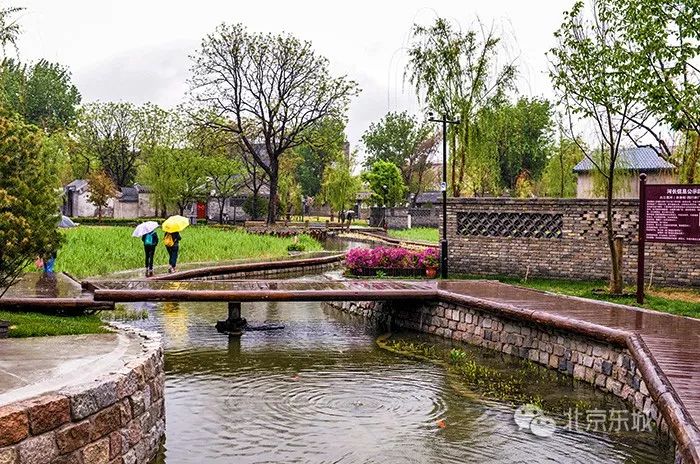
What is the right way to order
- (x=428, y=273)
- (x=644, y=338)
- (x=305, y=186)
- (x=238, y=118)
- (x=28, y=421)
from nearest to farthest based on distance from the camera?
1. (x=28, y=421)
2. (x=644, y=338)
3. (x=428, y=273)
4. (x=238, y=118)
5. (x=305, y=186)

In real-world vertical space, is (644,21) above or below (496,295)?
Result: above

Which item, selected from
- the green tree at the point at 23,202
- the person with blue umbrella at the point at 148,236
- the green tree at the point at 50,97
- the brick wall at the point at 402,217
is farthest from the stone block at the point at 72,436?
the green tree at the point at 50,97

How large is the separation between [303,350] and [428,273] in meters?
7.38

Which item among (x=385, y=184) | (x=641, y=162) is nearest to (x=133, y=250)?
(x=641, y=162)

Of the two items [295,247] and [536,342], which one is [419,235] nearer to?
[295,247]

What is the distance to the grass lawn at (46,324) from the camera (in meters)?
8.25

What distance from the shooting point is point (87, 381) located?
18.7ft

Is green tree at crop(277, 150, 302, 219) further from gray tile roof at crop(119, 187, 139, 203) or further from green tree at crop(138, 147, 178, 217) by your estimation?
gray tile roof at crop(119, 187, 139, 203)

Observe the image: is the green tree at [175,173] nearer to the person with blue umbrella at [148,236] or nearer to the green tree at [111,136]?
the green tree at [111,136]

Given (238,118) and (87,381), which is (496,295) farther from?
(238,118)

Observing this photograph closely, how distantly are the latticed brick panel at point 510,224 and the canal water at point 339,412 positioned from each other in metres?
6.02

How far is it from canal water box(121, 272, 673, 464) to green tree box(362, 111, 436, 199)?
6046 centimetres

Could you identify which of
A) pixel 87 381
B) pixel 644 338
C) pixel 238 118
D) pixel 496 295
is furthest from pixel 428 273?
pixel 238 118

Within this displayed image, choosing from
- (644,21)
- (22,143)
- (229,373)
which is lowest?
(229,373)
